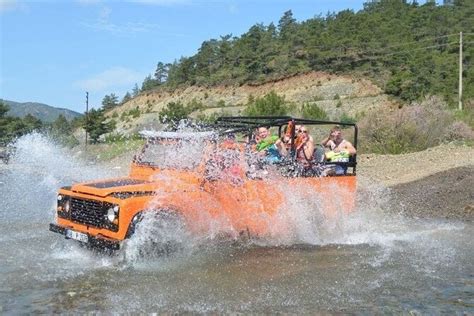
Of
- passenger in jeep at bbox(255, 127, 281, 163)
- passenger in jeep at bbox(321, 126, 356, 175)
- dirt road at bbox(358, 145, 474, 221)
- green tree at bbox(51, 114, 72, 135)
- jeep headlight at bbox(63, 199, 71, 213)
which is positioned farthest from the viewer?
green tree at bbox(51, 114, 72, 135)

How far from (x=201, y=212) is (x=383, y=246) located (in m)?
3.19

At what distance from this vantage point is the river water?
6621 millimetres

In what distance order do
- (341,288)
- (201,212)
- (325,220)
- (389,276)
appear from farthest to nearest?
(325,220)
(201,212)
(389,276)
(341,288)

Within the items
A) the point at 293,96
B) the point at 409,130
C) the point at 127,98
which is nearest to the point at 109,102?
the point at 127,98

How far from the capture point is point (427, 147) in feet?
80.3

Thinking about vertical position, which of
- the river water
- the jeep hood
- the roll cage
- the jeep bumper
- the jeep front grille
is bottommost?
the river water

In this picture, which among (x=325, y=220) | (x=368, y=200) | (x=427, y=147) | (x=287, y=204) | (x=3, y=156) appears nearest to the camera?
(x=287, y=204)

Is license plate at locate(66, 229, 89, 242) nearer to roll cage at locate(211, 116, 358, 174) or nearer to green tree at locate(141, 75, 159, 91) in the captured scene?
roll cage at locate(211, 116, 358, 174)

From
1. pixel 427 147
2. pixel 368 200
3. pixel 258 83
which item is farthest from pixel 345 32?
pixel 368 200

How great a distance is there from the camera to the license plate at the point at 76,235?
8191mm

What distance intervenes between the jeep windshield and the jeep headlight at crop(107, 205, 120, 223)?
1.63 m

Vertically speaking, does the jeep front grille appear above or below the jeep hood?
below

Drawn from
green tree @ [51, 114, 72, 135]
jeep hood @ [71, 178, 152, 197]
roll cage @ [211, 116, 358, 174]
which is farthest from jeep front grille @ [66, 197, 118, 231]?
green tree @ [51, 114, 72, 135]

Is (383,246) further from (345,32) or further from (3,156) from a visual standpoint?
(345,32)
